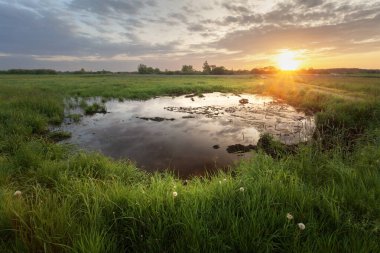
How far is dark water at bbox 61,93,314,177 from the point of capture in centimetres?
1081

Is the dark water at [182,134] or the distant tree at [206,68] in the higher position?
the distant tree at [206,68]

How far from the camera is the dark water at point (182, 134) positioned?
10.8 m

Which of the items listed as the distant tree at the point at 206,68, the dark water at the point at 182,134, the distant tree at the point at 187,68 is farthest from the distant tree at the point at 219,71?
the dark water at the point at 182,134

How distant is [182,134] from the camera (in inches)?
593

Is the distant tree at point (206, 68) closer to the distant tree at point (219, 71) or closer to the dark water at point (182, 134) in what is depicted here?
the distant tree at point (219, 71)

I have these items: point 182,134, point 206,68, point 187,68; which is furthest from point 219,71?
point 182,134

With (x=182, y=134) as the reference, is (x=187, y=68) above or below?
above

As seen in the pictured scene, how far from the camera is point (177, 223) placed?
368cm

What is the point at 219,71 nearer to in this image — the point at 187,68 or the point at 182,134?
the point at 187,68

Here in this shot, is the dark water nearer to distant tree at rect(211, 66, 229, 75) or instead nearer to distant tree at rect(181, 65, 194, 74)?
distant tree at rect(211, 66, 229, 75)

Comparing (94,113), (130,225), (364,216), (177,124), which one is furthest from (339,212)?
(94,113)

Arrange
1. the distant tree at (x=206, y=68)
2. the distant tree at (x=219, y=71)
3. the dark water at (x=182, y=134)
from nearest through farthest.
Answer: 1. the dark water at (x=182, y=134)
2. the distant tree at (x=219, y=71)
3. the distant tree at (x=206, y=68)

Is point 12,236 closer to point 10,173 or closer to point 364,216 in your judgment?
point 10,173

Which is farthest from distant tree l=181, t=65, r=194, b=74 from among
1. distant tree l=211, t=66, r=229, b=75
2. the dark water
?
the dark water
